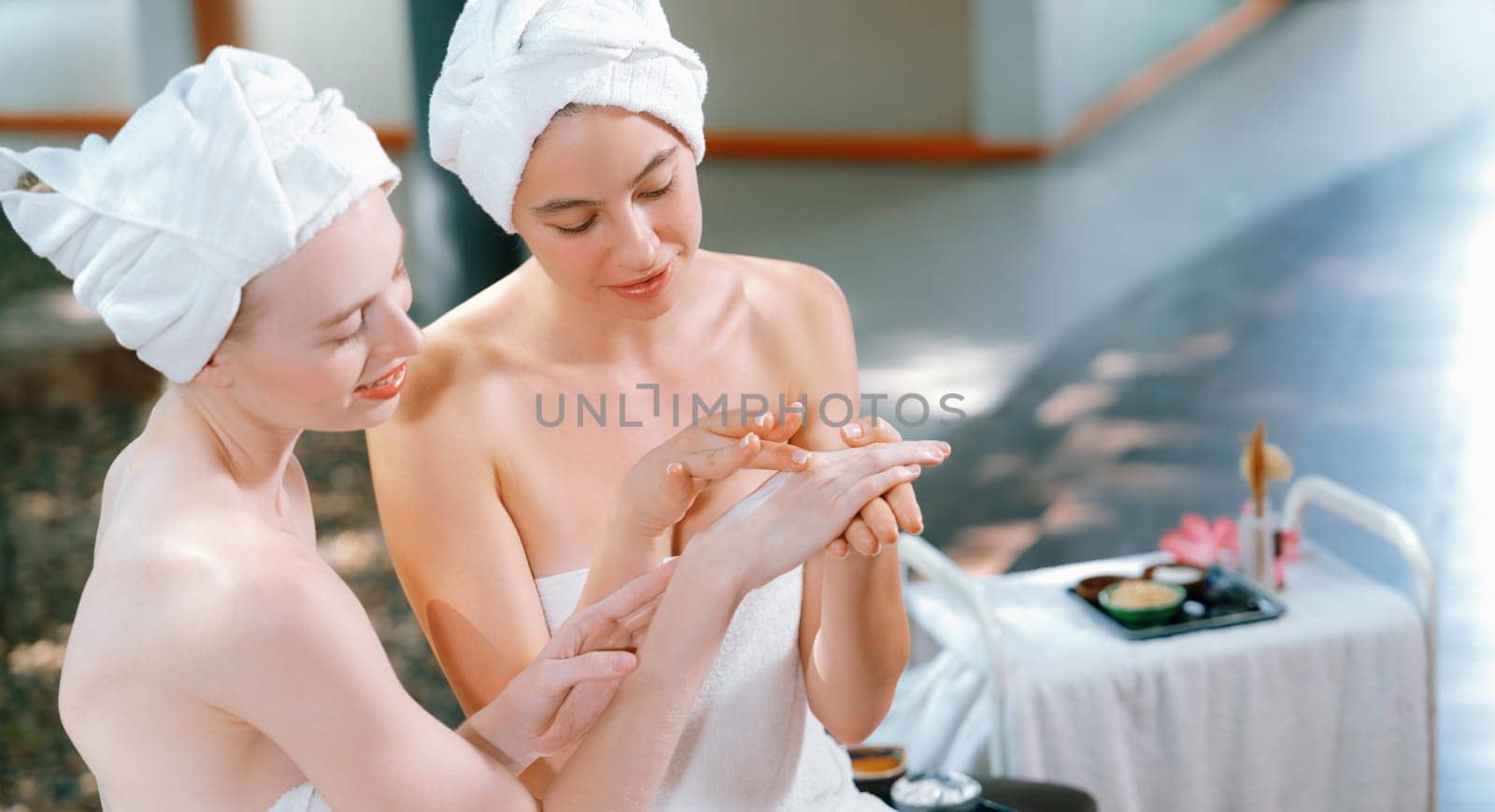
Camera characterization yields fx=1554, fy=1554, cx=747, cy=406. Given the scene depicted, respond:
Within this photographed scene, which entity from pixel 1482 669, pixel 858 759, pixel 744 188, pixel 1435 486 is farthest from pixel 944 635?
pixel 744 188

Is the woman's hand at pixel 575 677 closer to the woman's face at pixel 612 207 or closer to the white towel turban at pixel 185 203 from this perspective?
the woman's face at pixel 612 207

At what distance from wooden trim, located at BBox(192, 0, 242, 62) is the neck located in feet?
25.4

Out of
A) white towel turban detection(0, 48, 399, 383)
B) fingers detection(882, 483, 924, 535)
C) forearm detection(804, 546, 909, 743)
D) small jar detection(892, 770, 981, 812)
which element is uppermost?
white towel turban detection(0, 48, 399, 383)

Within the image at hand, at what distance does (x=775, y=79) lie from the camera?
30.1 feet

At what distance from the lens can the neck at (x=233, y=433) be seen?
1418 millimetres

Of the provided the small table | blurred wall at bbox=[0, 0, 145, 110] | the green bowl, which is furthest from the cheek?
blurred wall at bbox=[0, 0, 145, 110]

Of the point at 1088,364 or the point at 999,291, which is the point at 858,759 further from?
the point at 999,291

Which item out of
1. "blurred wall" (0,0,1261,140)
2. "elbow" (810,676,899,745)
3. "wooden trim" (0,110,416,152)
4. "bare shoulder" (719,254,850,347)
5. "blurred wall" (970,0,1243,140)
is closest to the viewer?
"elbow" (810,676,899,745)

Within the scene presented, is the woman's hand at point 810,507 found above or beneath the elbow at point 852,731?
above

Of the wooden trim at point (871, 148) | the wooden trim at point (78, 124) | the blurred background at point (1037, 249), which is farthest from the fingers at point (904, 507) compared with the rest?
the wooden trim at point (78, 124)

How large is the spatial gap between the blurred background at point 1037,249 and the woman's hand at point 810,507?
7.69 ft

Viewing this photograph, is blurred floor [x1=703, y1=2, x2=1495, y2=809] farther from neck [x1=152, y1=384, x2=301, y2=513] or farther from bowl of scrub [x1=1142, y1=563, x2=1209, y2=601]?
neck [x1=152, y1=384, x2=301, y2=513]

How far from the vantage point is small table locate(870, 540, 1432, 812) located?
2.89 metres

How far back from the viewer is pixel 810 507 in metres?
1.53
